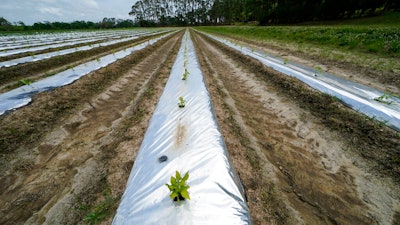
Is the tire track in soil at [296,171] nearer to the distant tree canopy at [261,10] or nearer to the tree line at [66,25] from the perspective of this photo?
the distant tree canopy at [261,10]

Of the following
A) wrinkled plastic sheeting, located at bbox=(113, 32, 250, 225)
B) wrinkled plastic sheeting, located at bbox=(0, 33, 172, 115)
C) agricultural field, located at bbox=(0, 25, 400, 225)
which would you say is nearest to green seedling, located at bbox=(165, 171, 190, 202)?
wrinkled plastic sheeting, located at bbox=(113, 32, 250, 225)

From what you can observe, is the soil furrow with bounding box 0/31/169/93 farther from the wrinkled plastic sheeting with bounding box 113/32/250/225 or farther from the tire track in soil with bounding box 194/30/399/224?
the tire track in soil with bounding box 194/30/399/224

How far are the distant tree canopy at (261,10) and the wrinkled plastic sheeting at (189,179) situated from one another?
31680mm

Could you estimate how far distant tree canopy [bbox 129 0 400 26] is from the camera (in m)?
24.0

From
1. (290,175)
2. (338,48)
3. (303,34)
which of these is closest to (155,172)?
(290,175)

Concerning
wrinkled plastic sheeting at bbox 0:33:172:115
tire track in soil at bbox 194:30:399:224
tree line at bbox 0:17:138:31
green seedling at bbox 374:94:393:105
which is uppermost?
tree line at bbox 0:17:138:31

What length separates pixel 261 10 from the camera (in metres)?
41.5

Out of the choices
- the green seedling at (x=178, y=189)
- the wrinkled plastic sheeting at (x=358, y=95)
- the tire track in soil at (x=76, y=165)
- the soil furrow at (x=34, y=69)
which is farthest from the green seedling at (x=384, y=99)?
the soil furrow at (x=34, y=69)

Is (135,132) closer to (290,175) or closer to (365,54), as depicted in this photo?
(290,175)

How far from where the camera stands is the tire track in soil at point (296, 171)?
2010 millimetres

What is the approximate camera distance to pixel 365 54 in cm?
776

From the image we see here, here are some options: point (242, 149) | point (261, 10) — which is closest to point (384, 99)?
point (242, 149)

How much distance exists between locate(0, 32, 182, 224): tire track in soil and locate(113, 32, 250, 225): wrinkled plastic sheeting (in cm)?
44

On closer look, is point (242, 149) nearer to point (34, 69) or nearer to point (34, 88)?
point (34, 88)
